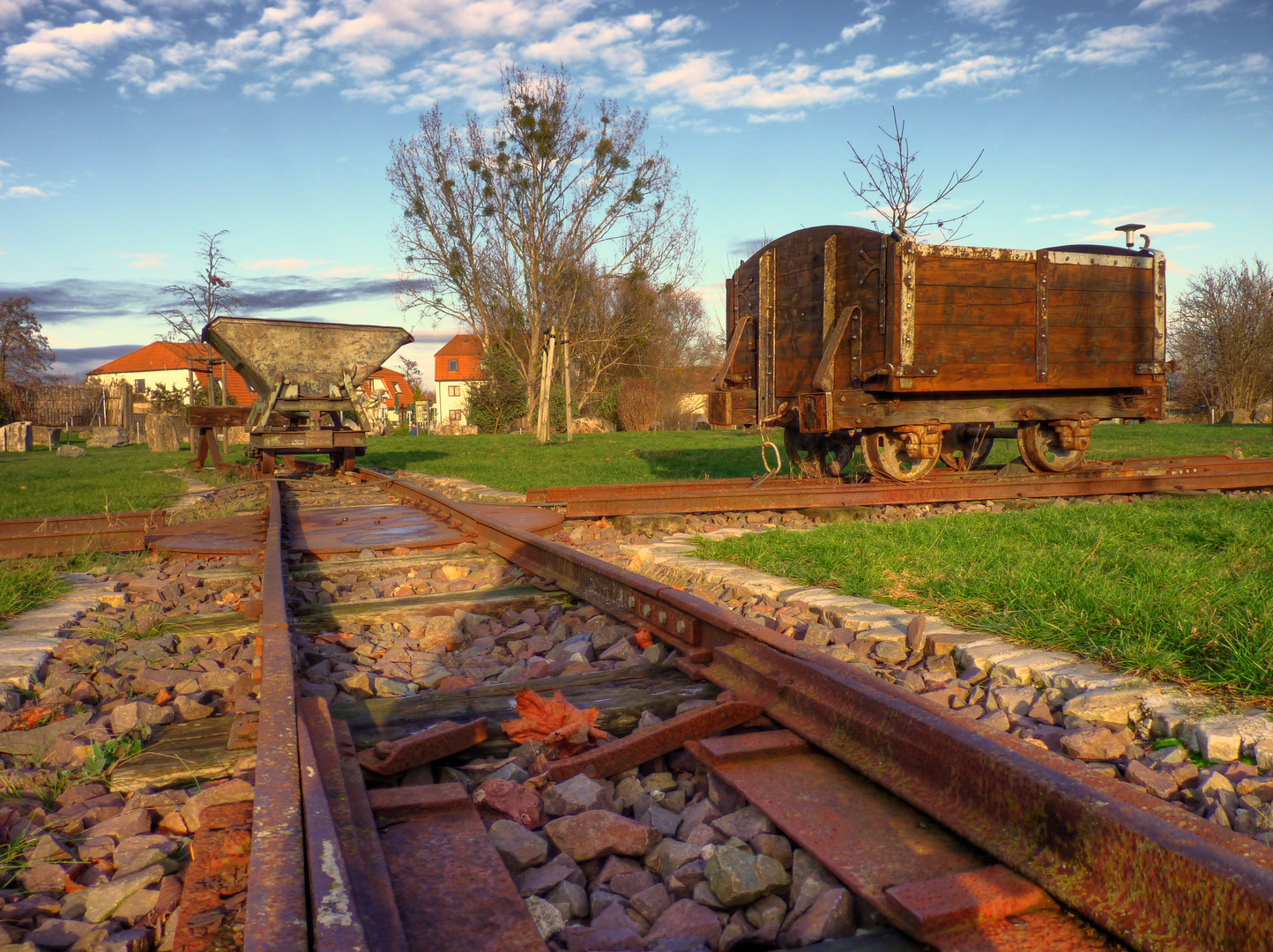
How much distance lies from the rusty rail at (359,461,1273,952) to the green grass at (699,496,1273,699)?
119cm

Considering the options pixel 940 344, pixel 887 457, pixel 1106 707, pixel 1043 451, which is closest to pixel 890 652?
pixel 1106 707

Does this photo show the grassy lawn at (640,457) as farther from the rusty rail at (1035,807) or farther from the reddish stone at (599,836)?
the reddish stone at (599,836)

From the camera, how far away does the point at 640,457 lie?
13.9m

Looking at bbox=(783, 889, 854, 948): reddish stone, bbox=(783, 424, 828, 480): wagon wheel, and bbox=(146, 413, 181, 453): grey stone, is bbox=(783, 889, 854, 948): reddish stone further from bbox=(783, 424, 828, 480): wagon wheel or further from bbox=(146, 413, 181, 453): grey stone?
bbox=(146, 413, 181, 453): grey stone

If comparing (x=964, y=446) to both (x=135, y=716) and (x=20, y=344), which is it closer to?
(x=135, y=716)

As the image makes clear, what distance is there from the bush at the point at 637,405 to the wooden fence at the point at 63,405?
2110 cm

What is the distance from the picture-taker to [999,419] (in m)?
7.61

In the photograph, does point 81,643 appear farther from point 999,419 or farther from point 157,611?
point 999,419

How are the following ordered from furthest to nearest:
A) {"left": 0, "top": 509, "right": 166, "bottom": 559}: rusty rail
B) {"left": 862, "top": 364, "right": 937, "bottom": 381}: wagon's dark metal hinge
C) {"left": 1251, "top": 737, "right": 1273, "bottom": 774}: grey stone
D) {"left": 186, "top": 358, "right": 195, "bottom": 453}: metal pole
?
{"left": 186, "top": 358, "right": 195, "bottom": 453}: metal pole < {"left": 862, "top": 364, "right": 937, "bottom": 381}: wagon's dark metal hinge < {"left": 0, "top": 509, "right": 166, "bottom": 559}: rusty rail < {"left": 1251, "top": 737, "right": 1273, "bottom": 774}: grey stone

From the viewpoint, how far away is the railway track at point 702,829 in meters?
1.12

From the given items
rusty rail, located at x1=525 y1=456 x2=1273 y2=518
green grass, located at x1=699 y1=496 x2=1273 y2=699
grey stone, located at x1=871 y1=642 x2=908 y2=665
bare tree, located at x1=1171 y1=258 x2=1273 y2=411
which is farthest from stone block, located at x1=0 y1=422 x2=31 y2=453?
bare tree, located at x1=1171 y1=258 x2=1273 y2=411

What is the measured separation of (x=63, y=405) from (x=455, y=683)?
4708cm

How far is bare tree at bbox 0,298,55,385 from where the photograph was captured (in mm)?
44125

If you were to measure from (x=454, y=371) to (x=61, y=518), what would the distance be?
76233mm
